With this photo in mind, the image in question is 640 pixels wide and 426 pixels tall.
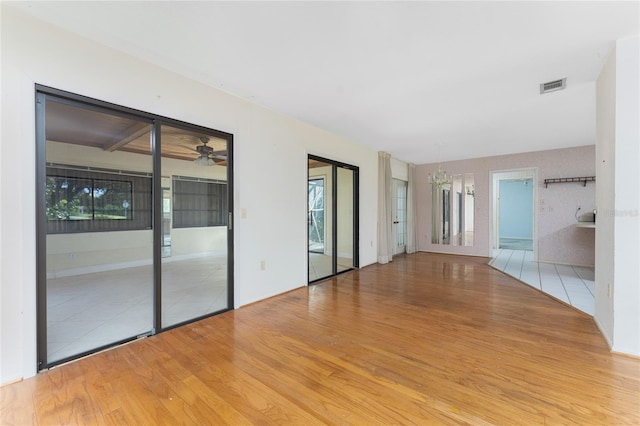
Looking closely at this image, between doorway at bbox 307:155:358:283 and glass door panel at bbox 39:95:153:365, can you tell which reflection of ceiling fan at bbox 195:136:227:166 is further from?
doorway at bbox 307:155:358:283

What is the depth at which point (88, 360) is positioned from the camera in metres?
2.11

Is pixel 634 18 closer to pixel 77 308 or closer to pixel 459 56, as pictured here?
pixel 459 56

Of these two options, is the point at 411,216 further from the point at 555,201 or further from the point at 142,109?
the point at 142,109

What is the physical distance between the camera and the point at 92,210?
2.82 m

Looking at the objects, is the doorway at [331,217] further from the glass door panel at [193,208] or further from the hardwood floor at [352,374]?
the hardwood floor at [352,374]

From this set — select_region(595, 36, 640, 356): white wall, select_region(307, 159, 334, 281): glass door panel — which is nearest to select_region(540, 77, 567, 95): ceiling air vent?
select_region(595, 36, 640, 356): white wall

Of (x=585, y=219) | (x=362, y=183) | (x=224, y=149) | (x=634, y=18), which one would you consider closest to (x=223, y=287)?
(x=224, y=149)

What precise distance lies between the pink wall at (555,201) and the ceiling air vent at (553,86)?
3.97 meters

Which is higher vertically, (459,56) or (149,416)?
(459,56)

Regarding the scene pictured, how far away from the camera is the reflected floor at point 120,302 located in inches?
95.5

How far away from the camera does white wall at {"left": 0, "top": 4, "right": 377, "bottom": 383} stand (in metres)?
1.80

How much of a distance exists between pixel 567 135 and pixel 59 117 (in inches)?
283

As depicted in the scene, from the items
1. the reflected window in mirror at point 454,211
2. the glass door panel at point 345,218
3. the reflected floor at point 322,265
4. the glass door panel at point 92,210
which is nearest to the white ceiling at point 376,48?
the glass door panel at point 92,210

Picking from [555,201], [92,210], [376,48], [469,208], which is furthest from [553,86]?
[92,210]
